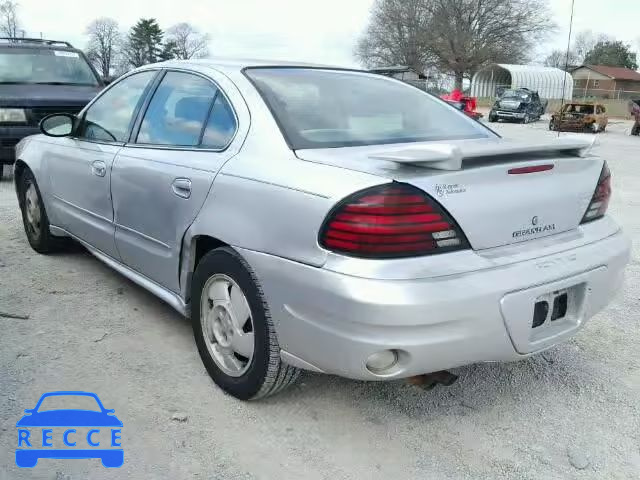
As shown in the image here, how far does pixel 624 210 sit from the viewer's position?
25.2 ft

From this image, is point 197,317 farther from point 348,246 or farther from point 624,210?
point 624,210

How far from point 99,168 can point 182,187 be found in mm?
1027

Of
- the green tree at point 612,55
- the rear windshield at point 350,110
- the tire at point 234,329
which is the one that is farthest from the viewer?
the green tree at point 612,55

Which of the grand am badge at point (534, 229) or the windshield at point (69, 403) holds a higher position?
the grand am badge at point (534, 229)

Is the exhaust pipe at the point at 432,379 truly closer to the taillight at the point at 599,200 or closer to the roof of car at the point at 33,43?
the taillight at the point at 599,200

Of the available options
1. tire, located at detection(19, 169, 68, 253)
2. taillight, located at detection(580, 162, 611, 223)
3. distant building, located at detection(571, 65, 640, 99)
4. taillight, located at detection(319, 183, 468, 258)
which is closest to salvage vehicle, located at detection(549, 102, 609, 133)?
tire, located at detection(19, 169, 68, 253)

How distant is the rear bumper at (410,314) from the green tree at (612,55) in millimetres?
89693

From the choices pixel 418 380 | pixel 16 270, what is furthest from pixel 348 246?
pixel 16 270

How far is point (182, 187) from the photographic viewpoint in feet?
9.61

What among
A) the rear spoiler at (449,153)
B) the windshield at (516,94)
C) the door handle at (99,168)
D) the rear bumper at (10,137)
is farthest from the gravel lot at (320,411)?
the windshield at (516,94)

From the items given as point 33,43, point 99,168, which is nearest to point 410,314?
point 99,168

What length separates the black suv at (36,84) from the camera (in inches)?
309

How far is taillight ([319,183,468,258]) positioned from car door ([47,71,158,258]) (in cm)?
188

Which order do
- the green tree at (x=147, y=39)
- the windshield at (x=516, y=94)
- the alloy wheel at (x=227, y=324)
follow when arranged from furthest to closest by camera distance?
the green tree at (x=147, y=39) → the windshield at (x=516, y=94) → the alloy wheel at (x=227, y=324)
